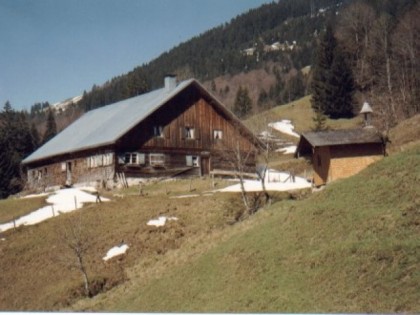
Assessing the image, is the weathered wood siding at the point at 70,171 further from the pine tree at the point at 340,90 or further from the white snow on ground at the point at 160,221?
the pine tree at the point at 340,90

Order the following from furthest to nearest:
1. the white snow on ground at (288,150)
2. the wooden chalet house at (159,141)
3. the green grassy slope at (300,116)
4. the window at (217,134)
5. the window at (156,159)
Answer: the green grassy slope at (300,116), the white snow on ground at (288,150), the window at (217,134), the window at (156,159), the wooden chalet house at (159,141)

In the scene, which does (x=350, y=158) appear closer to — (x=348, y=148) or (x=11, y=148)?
(x=348, y=148)

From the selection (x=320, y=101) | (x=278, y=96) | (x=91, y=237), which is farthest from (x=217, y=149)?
(x=278, y=96)

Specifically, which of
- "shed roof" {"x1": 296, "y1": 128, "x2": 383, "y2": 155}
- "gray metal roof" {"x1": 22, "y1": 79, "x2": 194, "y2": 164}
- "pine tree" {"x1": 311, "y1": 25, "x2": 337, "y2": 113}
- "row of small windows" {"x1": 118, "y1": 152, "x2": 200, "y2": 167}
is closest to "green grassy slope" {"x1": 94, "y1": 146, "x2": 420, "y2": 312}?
"shed roof" {"x1": 296, "y1": 128, "x2": 383, "y2": 155}

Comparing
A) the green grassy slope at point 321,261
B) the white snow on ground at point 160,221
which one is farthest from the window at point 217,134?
the green grassy slope at point 321,261

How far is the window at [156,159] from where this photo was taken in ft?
118

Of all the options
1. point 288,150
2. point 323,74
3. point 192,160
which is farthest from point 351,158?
point 323,74

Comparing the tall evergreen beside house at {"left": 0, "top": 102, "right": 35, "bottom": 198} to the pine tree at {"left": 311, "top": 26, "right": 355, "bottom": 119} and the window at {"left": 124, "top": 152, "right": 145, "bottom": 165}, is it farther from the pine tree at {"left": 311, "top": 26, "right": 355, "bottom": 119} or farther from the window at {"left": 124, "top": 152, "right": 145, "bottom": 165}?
the pine tree at {"left": 311, "top": 26, "right": 355, "bottom": 119}

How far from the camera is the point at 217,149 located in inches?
1494

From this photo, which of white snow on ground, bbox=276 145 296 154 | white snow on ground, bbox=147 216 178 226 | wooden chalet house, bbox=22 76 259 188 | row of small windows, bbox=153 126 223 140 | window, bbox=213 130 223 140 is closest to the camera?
white snow on ground, bbox=147 216 178 226

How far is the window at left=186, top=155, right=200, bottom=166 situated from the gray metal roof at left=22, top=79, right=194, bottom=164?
3.84m

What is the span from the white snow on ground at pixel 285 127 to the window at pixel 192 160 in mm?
21826

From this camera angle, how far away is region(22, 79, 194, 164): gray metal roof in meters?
35.0

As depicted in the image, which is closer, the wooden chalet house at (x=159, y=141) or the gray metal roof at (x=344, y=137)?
the gray metal roof at (x=344, y=137)
